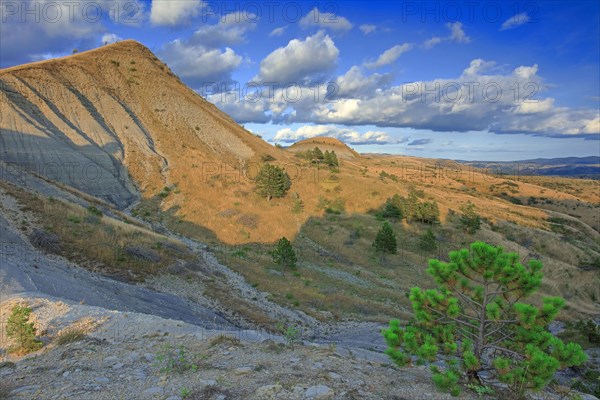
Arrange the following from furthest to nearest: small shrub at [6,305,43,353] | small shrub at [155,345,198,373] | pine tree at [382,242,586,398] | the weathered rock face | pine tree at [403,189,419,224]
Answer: pine tree at [403,189,419,224] → the weathered rock face → small shrub at [6,305,43,353] → small shrub at [155,345,198,373] → pine tree at [382,242,586,398]

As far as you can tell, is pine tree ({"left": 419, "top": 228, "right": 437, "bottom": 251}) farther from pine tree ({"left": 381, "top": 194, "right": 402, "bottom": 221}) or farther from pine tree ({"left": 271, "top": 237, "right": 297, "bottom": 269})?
pine tree ({"left": 271, "top": 237, "right": 297, "bottom": 269})

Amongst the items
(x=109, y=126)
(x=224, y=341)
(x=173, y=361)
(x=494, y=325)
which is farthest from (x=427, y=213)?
(x=109, y=126)

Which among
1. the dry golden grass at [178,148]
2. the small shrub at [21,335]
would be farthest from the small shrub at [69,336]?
the dry golden grass at [178,148]

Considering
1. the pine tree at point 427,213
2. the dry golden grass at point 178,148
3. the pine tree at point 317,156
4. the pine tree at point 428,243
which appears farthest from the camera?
the pine tree at point 317,156

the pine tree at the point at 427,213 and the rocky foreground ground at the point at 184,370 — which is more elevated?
the rocky foreground ground at the point at 184,370

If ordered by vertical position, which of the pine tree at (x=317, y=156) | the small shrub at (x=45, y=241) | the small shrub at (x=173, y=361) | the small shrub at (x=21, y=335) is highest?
the pine tree at (x=317, y=156)

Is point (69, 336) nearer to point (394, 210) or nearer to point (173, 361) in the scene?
point (173, 361)

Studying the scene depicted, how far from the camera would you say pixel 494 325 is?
855 centimetres

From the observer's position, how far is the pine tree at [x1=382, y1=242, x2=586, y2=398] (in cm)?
671

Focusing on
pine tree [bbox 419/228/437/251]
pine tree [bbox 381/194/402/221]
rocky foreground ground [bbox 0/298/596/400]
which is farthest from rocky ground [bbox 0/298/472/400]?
pine tree [bbox 381/194/402/221]

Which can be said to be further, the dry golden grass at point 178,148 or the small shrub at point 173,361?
the dry golden grass at point 178,148

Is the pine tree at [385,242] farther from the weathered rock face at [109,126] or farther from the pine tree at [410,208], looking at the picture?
the weathered rock face at [109,126]

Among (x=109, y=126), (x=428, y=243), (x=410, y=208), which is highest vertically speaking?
(x=109, y=126)

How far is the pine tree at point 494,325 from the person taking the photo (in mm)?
6707
